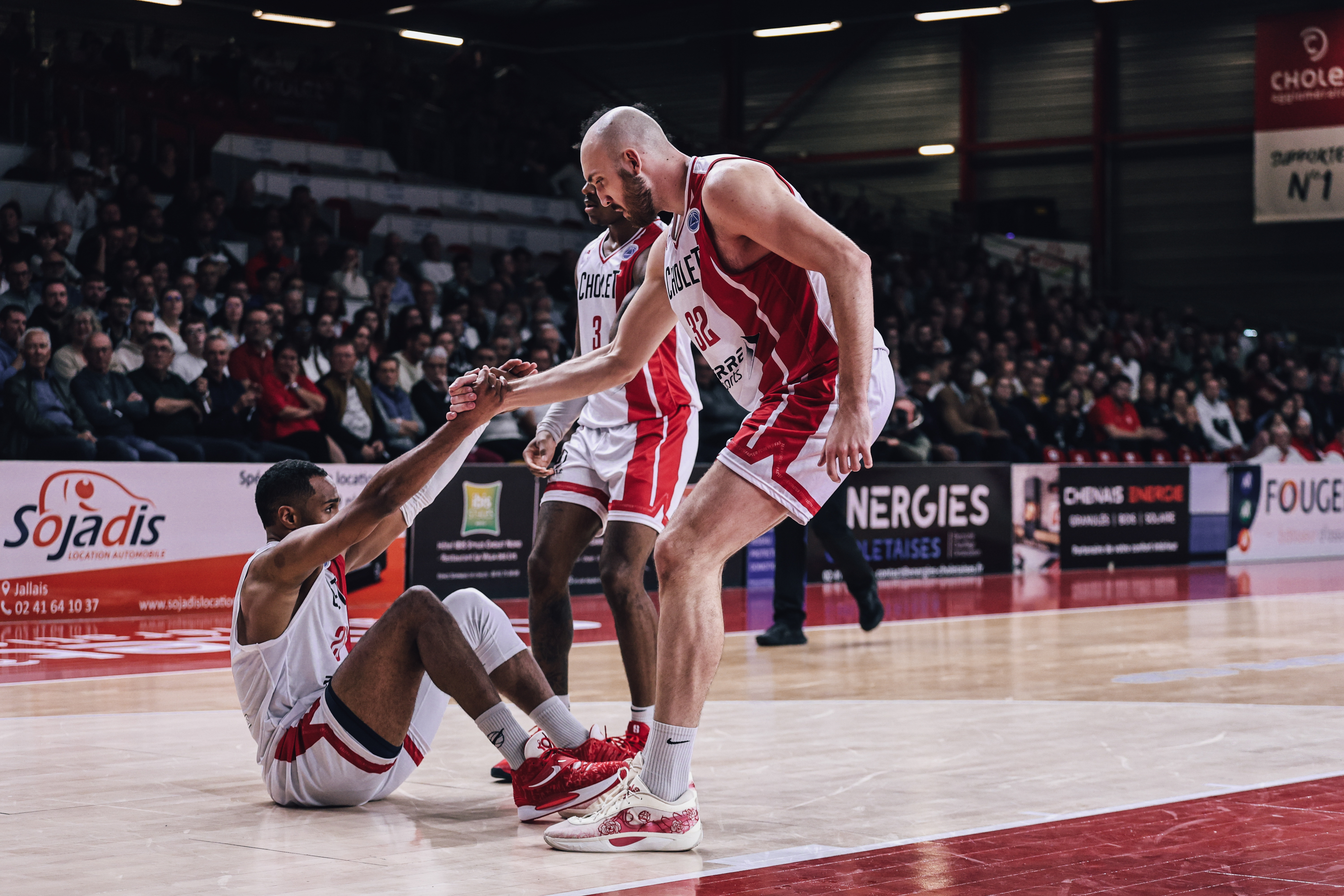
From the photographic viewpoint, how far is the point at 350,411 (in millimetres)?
12445

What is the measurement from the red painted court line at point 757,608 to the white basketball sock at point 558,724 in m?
4.05

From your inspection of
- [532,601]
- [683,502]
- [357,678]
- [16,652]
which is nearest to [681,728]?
[683,502]

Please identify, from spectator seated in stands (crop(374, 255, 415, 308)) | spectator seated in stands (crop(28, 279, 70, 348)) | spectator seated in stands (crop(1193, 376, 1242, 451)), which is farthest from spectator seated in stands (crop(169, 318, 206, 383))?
spectator seated in stands (crop(1193, 376, 1242, 451))

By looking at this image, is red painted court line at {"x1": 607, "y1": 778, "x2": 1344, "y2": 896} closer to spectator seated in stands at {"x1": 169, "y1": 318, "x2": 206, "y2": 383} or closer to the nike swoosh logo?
the nike swoosh logo

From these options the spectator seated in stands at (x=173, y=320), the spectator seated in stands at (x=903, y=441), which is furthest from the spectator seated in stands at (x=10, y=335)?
the spectator seated in stands at (x=903, y=441)

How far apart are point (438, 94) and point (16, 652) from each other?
1723 cm

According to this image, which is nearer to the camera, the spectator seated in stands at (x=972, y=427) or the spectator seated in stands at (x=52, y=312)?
the spectator seated in stands at (x=52, y=312)

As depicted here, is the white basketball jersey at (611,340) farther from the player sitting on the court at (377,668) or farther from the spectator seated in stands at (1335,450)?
the spectator seated in stands at (1335,450)

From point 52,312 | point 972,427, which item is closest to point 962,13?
point 972,427

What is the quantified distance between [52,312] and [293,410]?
1970 mm

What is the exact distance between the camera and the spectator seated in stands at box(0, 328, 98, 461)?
416 inches

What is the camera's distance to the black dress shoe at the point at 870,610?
31.9ft

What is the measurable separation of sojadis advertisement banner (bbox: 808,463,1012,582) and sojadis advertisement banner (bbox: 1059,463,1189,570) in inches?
33.4

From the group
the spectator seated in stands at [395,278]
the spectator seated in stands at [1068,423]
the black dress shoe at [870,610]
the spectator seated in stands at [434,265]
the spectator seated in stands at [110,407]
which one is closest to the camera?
the black dress shoe at [870,610]
